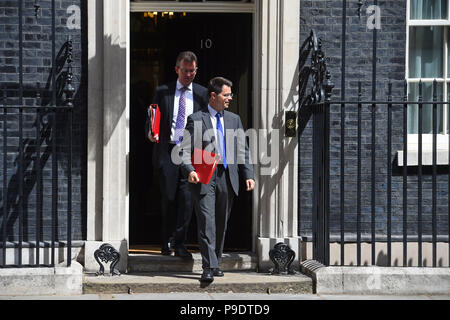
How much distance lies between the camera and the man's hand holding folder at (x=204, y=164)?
8.29 metres

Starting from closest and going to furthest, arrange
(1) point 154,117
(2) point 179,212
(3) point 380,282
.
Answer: (3) point 380,282 → (1) point 154,117 → (2) point 179,212

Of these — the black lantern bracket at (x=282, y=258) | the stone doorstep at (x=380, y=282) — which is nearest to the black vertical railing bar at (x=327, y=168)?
the stone doorstep at (x=380, y=282)

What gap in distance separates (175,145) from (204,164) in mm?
700

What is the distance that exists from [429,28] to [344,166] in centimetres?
178

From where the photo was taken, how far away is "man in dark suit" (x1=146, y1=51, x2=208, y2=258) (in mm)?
8902

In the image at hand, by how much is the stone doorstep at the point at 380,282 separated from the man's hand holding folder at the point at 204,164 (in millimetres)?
1365

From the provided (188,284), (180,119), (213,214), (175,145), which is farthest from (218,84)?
(188,284)

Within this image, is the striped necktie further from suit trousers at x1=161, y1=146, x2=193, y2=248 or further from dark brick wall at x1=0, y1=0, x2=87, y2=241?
dark brick wall at x1=0, y1=0, x2=87, y2=241

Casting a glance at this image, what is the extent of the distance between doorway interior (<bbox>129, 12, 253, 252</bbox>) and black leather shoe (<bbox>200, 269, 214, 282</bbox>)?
1.34m

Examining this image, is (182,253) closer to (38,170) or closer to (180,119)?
(180,119)

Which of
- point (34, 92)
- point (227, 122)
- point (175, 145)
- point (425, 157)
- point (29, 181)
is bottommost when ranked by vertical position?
point (29, 181)

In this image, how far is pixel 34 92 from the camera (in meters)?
8.80

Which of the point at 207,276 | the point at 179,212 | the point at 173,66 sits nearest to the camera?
the point at 207,276

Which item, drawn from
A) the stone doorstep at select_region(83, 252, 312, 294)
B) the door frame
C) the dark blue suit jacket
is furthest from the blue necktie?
the stone doorstep at select_region(83, 252, 312, 294)
